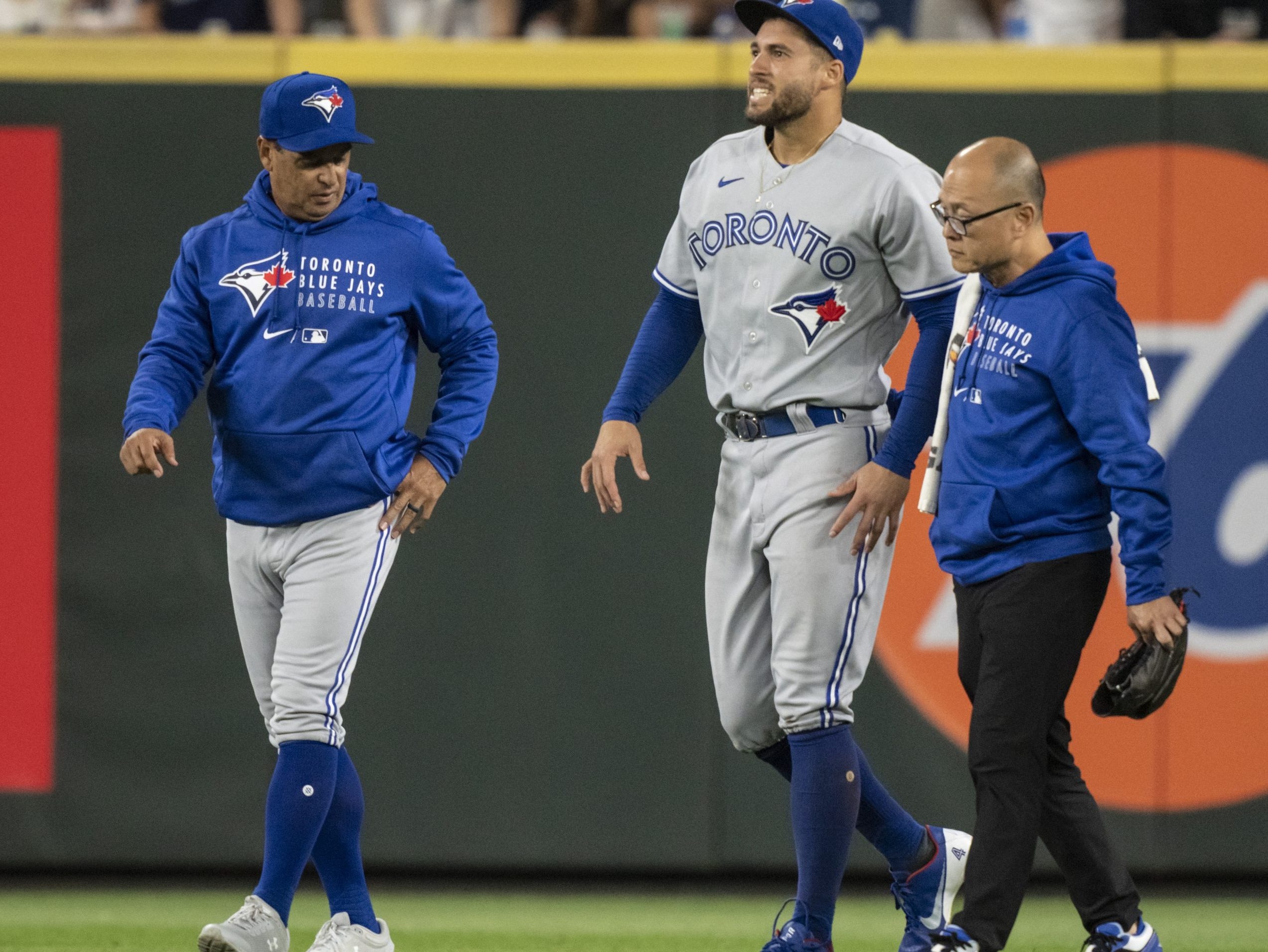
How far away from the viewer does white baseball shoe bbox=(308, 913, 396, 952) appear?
142 inches

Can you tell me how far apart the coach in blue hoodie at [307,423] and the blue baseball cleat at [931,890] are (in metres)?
1.26

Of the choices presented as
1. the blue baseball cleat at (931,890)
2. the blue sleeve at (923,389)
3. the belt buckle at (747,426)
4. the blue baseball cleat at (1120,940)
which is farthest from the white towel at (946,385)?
the blue baseball cleat at (1120,940)

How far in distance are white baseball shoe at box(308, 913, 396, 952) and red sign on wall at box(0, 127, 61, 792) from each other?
191cm

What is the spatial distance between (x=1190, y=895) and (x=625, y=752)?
1924mm

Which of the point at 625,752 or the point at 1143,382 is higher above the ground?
the point at 1143,382

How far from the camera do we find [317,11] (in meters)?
5.66

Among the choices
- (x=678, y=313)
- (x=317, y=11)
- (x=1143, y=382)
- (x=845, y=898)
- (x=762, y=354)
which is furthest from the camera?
(x=317, y=11)

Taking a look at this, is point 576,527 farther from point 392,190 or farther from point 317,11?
point 317,11

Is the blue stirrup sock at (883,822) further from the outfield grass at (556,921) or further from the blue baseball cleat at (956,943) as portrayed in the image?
the outfield grass at (556,921)

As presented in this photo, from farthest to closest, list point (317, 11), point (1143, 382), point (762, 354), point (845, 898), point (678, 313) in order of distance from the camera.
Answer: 1. point (317, 11)
2. point (845, 898)
3. point (678, 313)
4. point (762, 354)
5. point (1143, 382)

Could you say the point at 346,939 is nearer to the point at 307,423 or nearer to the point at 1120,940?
the point at 307,423

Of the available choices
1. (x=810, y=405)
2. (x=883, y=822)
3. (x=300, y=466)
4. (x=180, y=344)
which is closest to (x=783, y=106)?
(x=810, y=405)

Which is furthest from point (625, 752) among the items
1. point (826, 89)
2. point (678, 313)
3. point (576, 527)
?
point (826, 89)

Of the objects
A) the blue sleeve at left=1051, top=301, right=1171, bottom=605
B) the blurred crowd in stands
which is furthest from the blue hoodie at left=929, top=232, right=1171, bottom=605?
the blurred crowd in stands
